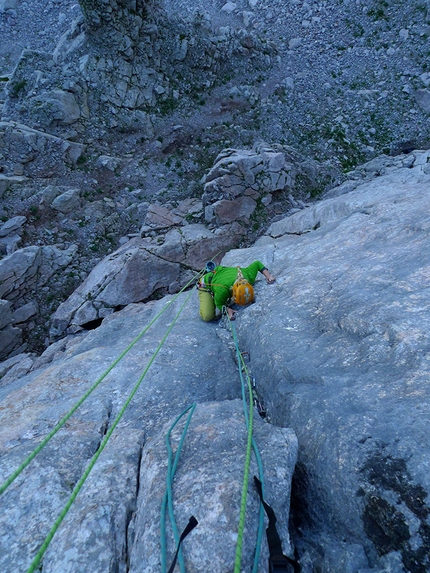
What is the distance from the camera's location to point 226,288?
7.43m

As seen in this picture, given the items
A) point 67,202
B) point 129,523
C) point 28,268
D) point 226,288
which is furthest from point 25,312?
point 129,523

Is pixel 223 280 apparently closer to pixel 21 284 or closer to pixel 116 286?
pixel 116 286

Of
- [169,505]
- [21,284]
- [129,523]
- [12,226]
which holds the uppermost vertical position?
[12,226]

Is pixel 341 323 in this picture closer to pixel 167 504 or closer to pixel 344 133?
pixel 167 504

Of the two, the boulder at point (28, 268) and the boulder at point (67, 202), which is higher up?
the boulder at point (67, 202)

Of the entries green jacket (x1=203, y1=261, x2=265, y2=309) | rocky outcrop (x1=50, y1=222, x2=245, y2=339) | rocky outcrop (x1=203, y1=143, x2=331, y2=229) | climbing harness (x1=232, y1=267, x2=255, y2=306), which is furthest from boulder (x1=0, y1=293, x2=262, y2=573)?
rocky outcrop (x1=203, y1=143, x2=331, y2=229)

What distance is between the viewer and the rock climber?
718 cm

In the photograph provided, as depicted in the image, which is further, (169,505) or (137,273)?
(137,273)

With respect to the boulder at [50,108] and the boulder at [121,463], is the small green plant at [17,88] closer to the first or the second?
the boulder at [50,108]

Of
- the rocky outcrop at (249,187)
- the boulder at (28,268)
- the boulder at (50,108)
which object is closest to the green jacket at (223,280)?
the rocky outcrop at (249,187)

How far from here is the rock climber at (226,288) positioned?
7.18m

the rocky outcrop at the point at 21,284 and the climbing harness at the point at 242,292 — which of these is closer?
the climbing harness at the point at 242,292

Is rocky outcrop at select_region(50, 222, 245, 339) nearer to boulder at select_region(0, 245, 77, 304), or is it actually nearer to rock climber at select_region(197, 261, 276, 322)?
boulder at select_region(0, 245, 77, 304)

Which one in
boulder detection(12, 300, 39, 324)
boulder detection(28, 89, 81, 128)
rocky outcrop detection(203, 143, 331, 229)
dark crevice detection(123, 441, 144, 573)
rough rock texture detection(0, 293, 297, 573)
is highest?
boulder detection(28, 89, 81, 128)
